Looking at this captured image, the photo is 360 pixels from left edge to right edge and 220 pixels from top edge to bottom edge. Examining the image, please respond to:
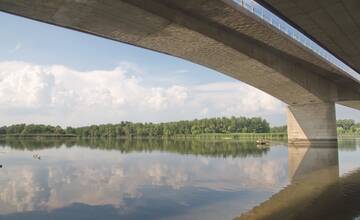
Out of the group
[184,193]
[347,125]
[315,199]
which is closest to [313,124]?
[315,199]

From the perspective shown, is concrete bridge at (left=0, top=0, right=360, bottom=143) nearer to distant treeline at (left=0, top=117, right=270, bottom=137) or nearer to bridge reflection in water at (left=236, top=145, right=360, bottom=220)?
bridge reflection in water at (left=236, top=145, right=360, bottom=220)

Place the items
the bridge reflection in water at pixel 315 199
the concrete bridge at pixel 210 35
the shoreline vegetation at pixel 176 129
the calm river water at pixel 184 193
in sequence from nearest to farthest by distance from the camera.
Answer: the bridge reflection in water at pixel 315 199
the calm river water at pixel 184 193
the concrete bridge at pixel 210 35
the shoreline vegetation at pixel 176 129

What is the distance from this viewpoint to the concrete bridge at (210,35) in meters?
14.9

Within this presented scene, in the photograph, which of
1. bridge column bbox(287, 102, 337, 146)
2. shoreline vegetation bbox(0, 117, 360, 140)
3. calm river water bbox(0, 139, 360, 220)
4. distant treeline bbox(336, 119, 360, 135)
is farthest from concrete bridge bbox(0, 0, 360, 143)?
distant treeline bbox(336, 119, 360, 135)

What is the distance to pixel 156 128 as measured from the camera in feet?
447

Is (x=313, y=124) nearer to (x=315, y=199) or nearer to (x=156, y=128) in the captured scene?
(x=315, y=199)

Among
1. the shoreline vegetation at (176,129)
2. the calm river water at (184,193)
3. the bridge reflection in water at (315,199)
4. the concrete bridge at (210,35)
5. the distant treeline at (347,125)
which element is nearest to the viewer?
the bridge reflection in water at (315,199)

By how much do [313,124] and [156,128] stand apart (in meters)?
95.4

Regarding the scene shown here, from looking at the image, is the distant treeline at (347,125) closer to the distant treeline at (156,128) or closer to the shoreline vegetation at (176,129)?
the shoreline vegetation at (176,129)

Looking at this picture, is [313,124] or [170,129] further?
[170,129]

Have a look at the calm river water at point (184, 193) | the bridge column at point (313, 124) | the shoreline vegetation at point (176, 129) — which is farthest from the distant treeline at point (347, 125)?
the calm river water at point (184, 193)

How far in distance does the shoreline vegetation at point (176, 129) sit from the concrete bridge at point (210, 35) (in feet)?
247

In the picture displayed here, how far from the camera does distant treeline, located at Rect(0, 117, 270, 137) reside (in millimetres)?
123688

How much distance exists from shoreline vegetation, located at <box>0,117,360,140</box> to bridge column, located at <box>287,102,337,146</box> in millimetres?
62208
